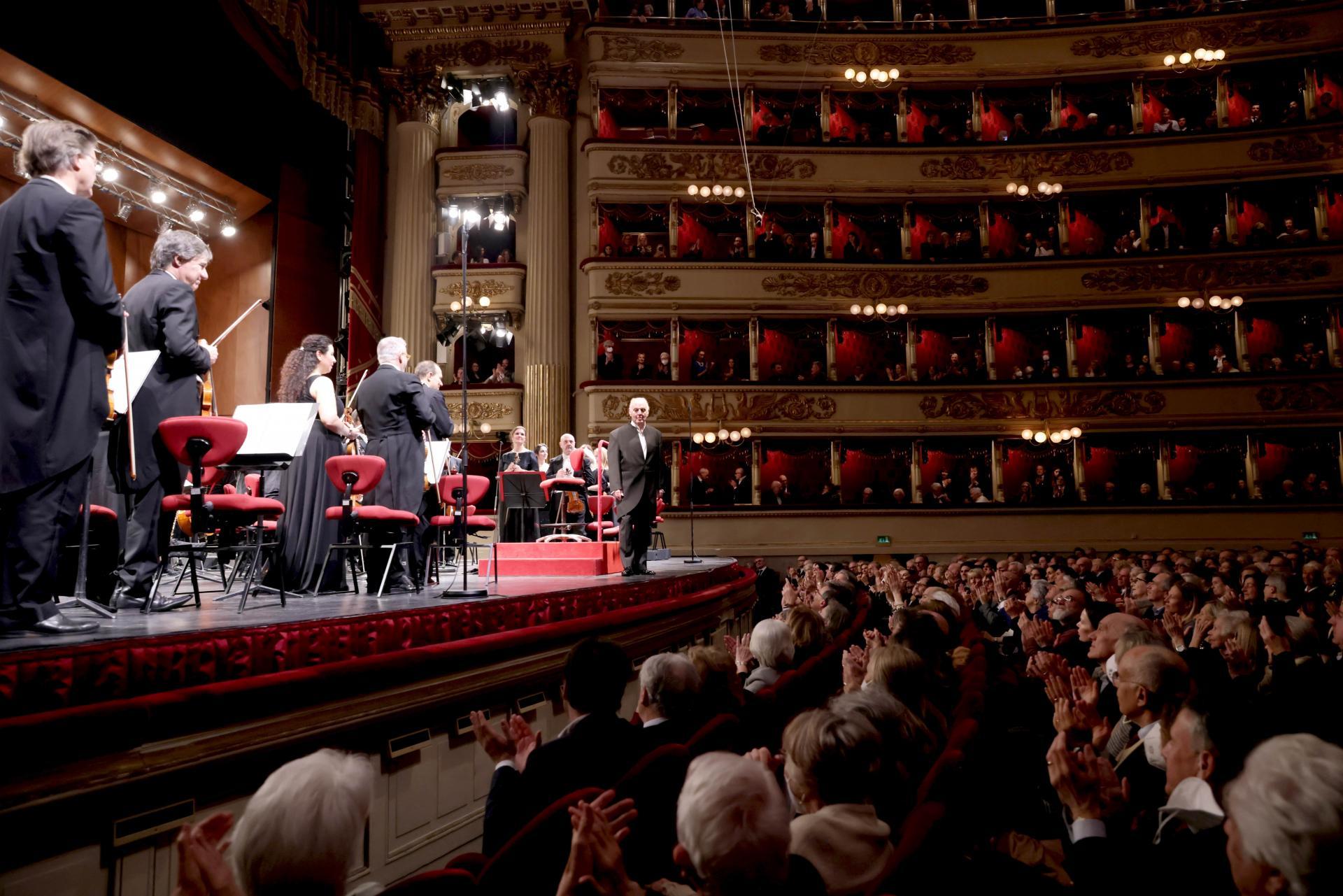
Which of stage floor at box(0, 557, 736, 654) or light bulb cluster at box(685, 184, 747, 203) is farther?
light bulb cluster at box(685, 184, 747, 203)

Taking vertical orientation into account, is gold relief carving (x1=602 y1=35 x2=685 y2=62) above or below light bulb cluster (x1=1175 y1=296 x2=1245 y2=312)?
above

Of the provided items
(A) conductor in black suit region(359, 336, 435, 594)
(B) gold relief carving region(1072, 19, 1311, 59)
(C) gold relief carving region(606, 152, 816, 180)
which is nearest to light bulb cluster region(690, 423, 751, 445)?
(C) gold relief carving region(606, 152, 816, 180)

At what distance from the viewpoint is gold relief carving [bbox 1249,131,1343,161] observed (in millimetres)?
14930

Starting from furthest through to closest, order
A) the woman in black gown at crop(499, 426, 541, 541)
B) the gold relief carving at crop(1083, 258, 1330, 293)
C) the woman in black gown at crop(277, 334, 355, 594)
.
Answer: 1. the gold relief carving at crop(1083, 258, 1330, 293)
2. the woman in black gown at crop(499, 426, 541, 541)
3. the woman in black gown at crop(277, 334, 355, 594)

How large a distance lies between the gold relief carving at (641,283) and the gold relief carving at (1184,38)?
26.6 feet

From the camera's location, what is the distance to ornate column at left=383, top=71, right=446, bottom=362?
48.6ft

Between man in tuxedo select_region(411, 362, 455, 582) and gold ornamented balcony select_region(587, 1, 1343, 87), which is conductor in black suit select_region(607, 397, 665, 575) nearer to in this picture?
man in tuxedo select_region(411, 362, 455, 582)

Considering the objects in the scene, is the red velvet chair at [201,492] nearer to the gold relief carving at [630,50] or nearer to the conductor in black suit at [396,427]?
the conductor in black suit at [396,427]

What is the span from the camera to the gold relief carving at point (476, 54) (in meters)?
15.1

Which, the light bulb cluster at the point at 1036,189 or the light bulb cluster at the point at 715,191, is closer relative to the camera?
the light bulb cluster at the point at 715,191

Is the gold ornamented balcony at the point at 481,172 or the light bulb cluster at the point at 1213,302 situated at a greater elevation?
the gold ornamented balcony at the point at 481,172

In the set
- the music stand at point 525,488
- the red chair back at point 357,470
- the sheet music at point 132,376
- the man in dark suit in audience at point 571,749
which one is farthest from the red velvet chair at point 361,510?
the music stand at point 525,488

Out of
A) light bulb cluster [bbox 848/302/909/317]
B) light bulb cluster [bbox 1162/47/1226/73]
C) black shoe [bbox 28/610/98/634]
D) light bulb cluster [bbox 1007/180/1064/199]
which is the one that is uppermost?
light bulb cluster [bbox 1162/47/1226/73]

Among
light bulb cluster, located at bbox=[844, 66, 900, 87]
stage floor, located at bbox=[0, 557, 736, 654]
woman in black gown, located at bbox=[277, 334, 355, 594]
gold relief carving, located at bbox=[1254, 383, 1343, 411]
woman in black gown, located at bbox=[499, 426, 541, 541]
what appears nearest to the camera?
stage floor, located at bbox=[0, 557, 736, 654]
